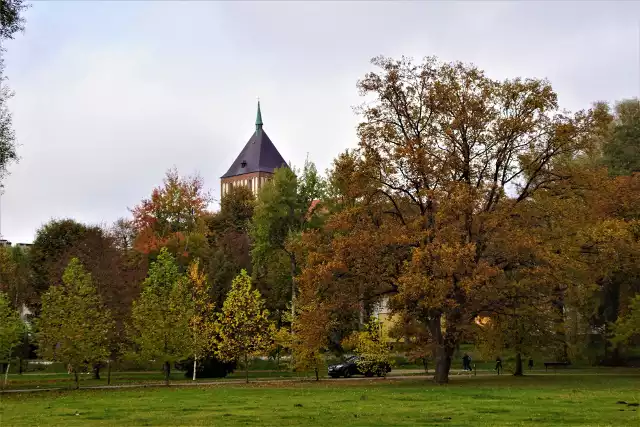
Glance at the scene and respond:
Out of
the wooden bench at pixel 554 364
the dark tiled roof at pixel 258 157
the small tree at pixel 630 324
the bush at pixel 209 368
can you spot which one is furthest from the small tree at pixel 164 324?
the dark tiled roof at pixel 258 157

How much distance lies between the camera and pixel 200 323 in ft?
136

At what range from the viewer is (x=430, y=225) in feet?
112

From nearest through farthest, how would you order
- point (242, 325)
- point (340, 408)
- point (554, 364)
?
point (340, 408), point (242, 325), point (554, 364)

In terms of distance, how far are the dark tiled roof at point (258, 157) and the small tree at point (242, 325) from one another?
109992mm

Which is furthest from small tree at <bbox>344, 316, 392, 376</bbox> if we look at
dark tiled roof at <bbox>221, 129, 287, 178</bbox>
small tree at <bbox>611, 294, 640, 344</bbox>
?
dark tiled roof at <bbox>221, 129, 287, 178</bbox>

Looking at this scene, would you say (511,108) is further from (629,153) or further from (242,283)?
(629,153)

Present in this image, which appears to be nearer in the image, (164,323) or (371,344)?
(164,323)

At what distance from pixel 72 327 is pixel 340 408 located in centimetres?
1941

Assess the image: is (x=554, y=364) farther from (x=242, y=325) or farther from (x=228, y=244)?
(x=228, y=244)

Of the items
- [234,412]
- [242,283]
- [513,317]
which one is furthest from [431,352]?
[234,412]

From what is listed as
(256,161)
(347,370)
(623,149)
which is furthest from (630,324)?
(256,161)

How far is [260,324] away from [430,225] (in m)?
11.8

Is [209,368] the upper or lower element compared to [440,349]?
lower

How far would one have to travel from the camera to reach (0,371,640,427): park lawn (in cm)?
1725
